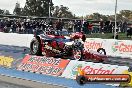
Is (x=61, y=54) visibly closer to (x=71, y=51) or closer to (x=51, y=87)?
(x=71, y=51)

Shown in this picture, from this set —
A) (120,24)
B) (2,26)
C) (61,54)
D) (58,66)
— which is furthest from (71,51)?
(120,24)

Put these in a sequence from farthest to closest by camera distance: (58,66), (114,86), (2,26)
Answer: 1. (2,26)
2. (58,66)
3. (114,86)

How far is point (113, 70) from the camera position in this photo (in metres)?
10.9

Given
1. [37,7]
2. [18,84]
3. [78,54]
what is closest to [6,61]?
[78,54]

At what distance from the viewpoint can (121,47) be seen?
2086 centimetres

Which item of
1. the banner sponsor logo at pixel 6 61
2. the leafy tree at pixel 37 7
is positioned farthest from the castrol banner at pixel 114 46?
the leafy tree at pixel 37 7

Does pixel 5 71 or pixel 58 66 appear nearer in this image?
pixel 58 66

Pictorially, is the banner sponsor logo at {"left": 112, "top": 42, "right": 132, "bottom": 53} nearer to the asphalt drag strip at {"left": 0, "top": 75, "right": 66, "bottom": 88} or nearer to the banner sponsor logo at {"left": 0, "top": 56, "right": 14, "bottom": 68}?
the banner sponsor logo at {"left": 0, "top": 56, "right": 14, "bottom": 68}

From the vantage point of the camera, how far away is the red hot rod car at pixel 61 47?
15164 millimetres

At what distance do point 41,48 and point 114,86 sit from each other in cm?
550

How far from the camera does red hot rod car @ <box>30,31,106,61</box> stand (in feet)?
49.8

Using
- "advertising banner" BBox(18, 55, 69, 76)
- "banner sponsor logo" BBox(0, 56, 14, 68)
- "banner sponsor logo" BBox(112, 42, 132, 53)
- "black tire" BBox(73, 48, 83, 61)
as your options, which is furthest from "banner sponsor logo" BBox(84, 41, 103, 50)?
"advertising banner" BBox(18, 55, 69, 76)

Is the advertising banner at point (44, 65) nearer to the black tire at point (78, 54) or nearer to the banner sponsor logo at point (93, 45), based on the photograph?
the black tire at point (78, 54)

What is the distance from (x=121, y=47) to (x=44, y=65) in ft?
26.9
